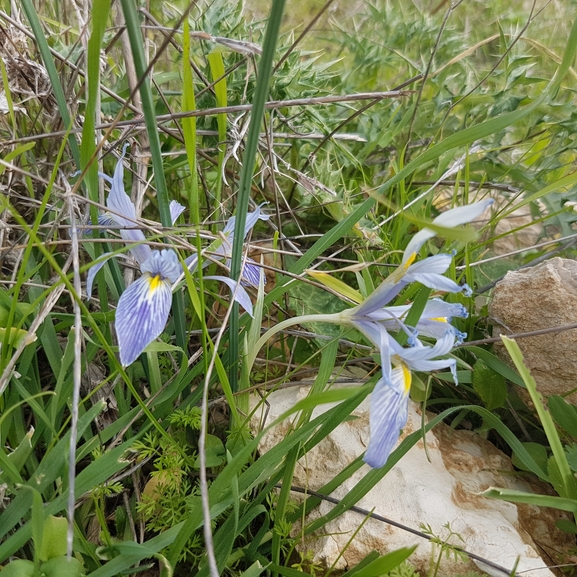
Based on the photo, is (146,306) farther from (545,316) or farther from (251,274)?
(545,316)

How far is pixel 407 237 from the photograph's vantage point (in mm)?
1615

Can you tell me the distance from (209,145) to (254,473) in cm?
111

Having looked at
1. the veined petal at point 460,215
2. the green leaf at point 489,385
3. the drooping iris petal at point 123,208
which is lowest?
the green leaf at point 489,385

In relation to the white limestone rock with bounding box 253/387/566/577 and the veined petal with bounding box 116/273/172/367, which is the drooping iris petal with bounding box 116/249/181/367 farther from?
the white limestone rock with bounding box 253/387/566/577

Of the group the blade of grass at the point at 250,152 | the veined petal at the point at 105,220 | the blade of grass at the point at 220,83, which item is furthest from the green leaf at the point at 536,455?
the veined petal at the point at 105,220

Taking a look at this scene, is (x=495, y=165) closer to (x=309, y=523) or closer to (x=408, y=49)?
(x=408, y=49)

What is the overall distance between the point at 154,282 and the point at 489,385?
833 mm

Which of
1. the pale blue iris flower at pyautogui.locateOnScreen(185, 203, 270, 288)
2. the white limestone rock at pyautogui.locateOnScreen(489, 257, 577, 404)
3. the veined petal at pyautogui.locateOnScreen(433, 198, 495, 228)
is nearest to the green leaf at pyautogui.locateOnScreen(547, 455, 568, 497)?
the white limestone rock at pyautogui.locateOnScreen(489, 257, 577, 404)

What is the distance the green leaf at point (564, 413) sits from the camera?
3.82 feet

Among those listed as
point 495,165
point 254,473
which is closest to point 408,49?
point 495,165

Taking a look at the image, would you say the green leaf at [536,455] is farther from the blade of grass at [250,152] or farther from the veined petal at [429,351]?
the blade of grass at [250,152]

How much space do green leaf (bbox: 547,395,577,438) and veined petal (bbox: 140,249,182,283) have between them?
0.88 meters

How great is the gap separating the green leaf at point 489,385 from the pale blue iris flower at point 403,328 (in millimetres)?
329

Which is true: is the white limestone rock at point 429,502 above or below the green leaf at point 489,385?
below
